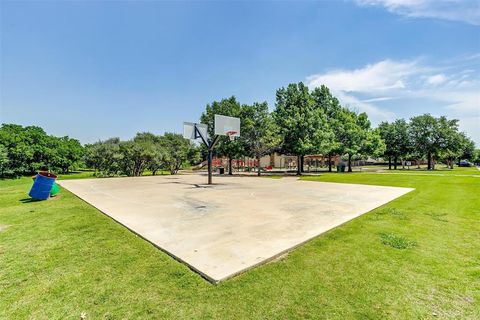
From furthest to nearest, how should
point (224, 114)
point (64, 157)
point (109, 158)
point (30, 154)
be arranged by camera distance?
point (64, 157) → point (30, 154) → point (224, 114) → point (109, 158)

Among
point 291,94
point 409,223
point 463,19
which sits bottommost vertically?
point 409,223

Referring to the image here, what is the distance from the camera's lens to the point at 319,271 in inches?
129

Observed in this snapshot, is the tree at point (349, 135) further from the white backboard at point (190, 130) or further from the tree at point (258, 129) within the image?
the white backboard at point (190, 130)

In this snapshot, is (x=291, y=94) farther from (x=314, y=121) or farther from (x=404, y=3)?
(x=404, y=3)

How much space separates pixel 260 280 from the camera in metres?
3.04

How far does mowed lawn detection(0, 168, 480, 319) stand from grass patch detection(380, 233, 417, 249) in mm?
19

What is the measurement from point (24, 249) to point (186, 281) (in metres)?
3.51

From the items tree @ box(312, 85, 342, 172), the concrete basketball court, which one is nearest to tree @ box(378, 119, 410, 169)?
tree @ box(312, 85, 342, 172)

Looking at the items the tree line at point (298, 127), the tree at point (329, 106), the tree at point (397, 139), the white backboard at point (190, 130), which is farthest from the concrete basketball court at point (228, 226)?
the tree at point (397, 139)

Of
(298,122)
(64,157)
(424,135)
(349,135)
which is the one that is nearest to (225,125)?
(298,122)

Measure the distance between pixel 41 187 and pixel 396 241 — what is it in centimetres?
1279

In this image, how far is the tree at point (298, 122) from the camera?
2411 centimetres

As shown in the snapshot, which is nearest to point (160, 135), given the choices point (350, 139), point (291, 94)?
point (291, 94)

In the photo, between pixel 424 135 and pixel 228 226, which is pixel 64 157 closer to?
pixel 228 226
